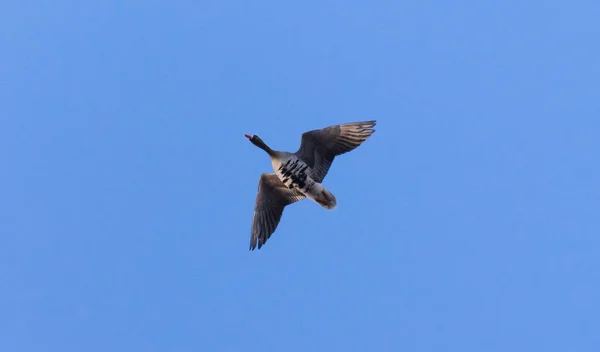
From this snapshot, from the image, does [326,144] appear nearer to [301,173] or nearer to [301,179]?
[301,173]

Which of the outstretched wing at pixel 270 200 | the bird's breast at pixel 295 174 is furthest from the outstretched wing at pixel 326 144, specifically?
the outstretched wing at pixel 270 200

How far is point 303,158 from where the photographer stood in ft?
95.7

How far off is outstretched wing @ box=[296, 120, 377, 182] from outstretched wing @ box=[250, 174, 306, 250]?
4.46ft

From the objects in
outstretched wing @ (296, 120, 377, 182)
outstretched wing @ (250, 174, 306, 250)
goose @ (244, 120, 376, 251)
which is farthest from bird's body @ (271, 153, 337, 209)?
outstretched wing @ (250, 174, 306, 250)

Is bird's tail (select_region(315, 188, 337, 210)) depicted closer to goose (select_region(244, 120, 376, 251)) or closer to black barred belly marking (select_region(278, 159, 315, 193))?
goose (select_region(244, 120, 376, 251))

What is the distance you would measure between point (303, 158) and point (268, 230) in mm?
2743

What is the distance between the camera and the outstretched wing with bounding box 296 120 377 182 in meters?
28.8

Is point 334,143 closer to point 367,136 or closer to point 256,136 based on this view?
point 367,136

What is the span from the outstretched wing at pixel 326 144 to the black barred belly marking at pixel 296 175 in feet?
1.51

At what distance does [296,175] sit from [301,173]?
A: 0.56 ft

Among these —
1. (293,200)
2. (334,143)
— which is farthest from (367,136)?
(293,200)

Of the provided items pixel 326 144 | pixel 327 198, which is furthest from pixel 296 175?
pixel 326 144

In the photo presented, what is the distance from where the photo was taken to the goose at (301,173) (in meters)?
28.6

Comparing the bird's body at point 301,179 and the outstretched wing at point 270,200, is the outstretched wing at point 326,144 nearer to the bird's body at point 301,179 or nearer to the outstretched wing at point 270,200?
the bird's body at point 301,179
